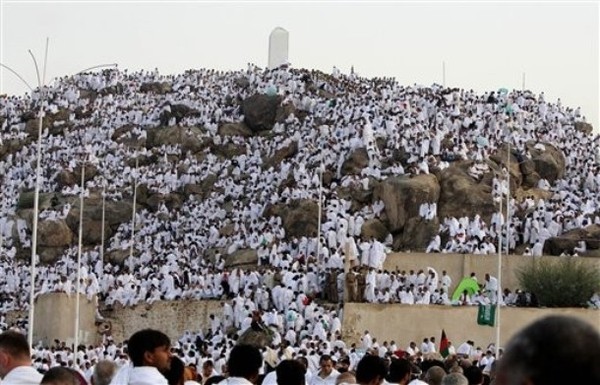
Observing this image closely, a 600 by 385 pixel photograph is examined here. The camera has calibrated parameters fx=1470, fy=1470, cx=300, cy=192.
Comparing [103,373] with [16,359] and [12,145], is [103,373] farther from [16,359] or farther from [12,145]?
[12,145]

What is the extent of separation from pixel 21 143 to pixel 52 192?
10484 mm

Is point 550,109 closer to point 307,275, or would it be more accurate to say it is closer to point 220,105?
point 220,105

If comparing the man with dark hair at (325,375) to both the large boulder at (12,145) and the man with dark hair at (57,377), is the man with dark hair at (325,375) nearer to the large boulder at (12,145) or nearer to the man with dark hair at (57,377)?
the man with dark hair at (57,377)

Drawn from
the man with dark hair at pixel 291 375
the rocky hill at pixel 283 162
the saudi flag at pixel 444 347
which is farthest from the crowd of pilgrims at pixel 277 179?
the man with dark hair at pixel 291 375

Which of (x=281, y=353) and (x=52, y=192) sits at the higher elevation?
(x=52, y=192)

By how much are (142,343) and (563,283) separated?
109ft

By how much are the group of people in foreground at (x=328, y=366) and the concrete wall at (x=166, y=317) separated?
81.5ft

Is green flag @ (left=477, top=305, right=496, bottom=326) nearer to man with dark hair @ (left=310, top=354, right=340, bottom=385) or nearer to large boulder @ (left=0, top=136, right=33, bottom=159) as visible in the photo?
man with dark hair @ (left=310, top=354, right=340, bottom=385)

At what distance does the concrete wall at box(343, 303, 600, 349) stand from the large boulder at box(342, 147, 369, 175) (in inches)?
514

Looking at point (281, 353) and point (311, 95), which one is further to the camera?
point (311, 95)

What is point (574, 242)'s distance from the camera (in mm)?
43719

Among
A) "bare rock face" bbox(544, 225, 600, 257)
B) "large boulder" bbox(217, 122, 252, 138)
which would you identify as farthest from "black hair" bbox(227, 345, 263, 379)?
"large boulder" bbox(217, 122, 252, 138)

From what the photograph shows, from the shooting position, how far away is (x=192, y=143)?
65.8 meters

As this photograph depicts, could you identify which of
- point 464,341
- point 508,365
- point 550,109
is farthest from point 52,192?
point 508,365
